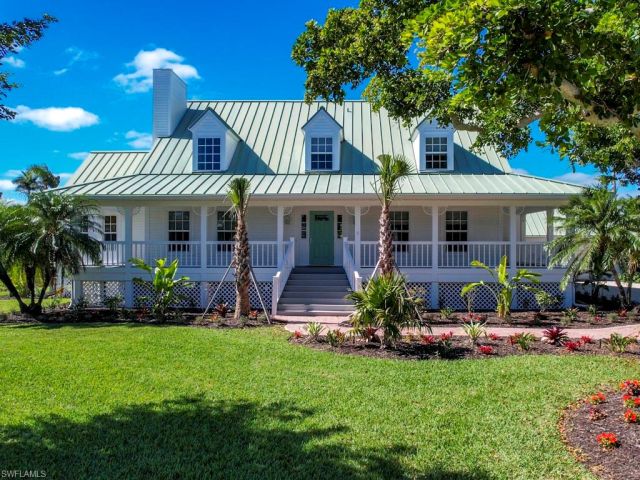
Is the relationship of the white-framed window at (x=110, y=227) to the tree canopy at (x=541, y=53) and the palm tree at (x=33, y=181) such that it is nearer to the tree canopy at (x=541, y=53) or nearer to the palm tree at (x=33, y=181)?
the tree canopy at (x=541, y=53)

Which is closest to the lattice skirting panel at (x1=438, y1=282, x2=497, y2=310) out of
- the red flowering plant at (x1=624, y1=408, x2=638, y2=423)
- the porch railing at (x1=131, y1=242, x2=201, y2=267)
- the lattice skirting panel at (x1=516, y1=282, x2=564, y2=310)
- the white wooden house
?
the white wooden house

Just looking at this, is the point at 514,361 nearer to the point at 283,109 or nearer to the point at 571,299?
the point at 571,299

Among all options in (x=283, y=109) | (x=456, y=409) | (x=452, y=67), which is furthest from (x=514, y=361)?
(x=283, y=109)

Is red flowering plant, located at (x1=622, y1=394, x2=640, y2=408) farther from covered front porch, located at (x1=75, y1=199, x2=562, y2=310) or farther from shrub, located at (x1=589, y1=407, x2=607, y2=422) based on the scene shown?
covered front porch, located at (x1=75, y1=199, x2=562, y2=310)

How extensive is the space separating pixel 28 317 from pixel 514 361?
13919 millimetres

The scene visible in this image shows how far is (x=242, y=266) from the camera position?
531 inches

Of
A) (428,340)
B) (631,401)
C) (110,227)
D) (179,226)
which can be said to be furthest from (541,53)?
(110,227)

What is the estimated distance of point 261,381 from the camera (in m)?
7.25

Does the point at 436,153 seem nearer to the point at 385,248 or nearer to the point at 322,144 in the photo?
the point at 322,144

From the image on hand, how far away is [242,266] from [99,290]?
274 inches

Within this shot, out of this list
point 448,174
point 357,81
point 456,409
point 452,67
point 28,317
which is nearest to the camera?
point 452,67

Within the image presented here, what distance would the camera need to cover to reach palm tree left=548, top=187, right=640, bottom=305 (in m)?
13.5

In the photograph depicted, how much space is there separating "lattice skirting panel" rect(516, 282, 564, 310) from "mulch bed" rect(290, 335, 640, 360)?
5256mm

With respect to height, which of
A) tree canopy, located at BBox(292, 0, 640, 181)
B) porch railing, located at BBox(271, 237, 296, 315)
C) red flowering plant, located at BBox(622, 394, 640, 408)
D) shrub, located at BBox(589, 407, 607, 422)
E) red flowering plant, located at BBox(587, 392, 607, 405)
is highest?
tree canopy, located at BBox(292, 0, 640, 181)
